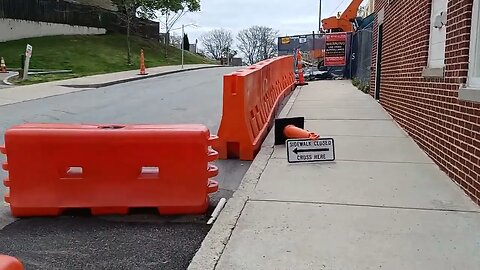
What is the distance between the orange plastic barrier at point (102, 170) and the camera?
4418 mm

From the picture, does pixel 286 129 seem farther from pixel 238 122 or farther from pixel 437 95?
pixel 437 95

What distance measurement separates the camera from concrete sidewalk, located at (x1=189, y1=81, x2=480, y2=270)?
340 centimetres

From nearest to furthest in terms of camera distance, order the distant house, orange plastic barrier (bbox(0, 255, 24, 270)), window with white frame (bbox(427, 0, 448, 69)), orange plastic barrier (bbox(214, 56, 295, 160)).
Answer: orange plastic barrier (bbox(0, 255, 24, 270)), window with white frame (bbox(427, 0, 448, 69)), orange plastic barrier (bbox(214, 56, 295, 160)), the distant house

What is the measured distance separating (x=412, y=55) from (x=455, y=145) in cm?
336

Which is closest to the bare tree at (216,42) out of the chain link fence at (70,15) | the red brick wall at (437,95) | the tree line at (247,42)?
the tree line at (247,42)

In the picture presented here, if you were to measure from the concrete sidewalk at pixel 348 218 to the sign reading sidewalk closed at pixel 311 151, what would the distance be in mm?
134

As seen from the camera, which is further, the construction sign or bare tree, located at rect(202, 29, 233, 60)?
bare tree, located at rect(202, 29, 233, 60)

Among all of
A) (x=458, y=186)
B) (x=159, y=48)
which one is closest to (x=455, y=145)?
(x=458, y=186)

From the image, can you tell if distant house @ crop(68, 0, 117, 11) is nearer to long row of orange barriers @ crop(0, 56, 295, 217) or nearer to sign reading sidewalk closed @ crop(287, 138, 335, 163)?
sign reading sidewalk closed @ crop(287, 138, 335, 163)

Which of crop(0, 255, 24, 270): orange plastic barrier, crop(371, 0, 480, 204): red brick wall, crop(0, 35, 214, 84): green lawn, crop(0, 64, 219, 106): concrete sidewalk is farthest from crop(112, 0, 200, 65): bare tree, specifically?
crop(0, 255, 24, 270): orange plastic barrier

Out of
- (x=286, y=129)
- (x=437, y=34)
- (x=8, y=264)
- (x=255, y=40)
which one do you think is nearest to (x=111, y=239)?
(x=8, y=264)

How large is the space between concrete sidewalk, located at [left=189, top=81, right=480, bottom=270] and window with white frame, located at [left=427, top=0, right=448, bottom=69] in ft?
4.28

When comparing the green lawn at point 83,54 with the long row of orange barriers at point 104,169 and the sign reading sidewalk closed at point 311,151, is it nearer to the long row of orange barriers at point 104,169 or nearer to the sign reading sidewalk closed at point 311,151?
the sign reading sidewalk closed at point 311,151

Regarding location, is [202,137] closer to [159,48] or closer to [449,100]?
[449,100]
